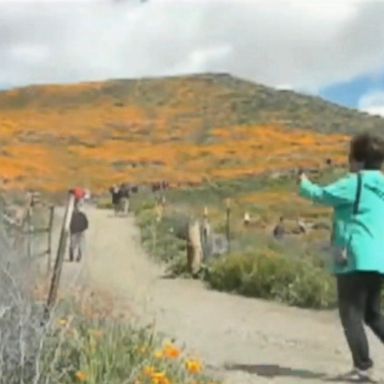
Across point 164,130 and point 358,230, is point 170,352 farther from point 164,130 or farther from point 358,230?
point 164,130

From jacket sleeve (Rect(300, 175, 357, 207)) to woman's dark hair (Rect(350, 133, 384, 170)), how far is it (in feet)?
0.56

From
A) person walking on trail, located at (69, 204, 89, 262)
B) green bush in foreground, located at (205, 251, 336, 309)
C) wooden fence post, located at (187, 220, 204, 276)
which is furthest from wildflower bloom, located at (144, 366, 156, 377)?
person walking on trail, located at (69, 204, 89, 262)

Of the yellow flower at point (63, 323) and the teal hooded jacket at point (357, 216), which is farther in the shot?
the teal hooded jacket at point (357, 216)

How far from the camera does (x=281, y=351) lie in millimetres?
11570

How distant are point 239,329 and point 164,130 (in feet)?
321

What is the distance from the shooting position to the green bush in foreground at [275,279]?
16.1 metres

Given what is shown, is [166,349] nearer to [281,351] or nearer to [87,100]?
[281,351]

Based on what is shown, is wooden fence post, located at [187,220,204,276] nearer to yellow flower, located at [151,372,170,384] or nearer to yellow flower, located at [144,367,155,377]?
yellow flower, located at [144,367,155,377]

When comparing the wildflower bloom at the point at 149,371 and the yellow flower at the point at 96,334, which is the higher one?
the yellow flower at the point at 96,334

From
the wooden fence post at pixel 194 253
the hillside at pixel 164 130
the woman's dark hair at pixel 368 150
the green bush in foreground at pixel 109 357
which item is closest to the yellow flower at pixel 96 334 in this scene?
the green bush in foreground at pixel 109 357

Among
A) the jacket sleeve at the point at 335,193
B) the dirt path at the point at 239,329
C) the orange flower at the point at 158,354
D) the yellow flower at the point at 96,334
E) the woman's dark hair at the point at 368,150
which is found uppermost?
the woman's dark hair at the point at 368,150

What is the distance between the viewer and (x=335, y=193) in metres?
9.05

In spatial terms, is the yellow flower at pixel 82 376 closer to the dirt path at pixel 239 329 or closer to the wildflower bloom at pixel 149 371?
the wildflower bloom at pixel 149 371

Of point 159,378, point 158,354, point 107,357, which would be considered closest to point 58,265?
point 158,354
